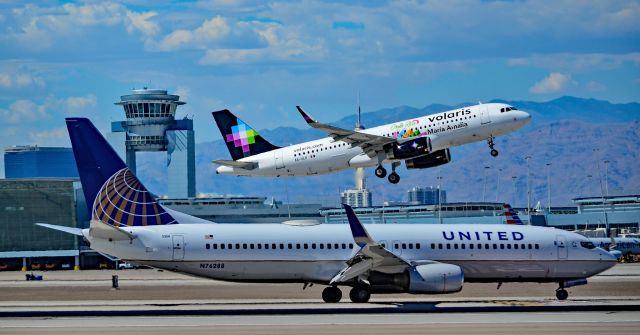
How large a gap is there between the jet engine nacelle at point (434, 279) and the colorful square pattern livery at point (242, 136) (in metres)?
28.7

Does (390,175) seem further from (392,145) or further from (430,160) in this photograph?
(430,160)

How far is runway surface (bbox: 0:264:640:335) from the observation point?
48844 mm

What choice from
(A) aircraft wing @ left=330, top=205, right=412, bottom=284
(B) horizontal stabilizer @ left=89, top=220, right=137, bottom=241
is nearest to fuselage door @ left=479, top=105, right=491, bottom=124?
(A) aircraft wing @ left=330, top=205, right=412, bottom=284

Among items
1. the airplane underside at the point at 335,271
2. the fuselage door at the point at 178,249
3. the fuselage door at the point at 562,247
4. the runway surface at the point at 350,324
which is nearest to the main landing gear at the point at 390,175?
the airplane underside at the point at 335,271

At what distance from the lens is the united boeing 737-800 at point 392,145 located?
7775cm

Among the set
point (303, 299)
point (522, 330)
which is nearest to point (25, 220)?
point (303, 299)

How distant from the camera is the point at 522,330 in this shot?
47562 mm

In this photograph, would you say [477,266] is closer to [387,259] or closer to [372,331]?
[387,259]

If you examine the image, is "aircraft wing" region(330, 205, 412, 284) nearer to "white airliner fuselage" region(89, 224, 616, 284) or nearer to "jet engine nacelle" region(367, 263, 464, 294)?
"jet engine nacelle" region(367, 263, 464, 294)

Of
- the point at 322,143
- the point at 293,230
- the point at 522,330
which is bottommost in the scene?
the point at 522,330

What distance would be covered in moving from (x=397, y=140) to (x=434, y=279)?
17.1m

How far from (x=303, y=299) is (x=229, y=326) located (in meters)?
19.7

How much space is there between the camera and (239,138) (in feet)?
300

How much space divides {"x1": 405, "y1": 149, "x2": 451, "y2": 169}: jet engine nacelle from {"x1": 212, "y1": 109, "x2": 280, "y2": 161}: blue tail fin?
12.3m
